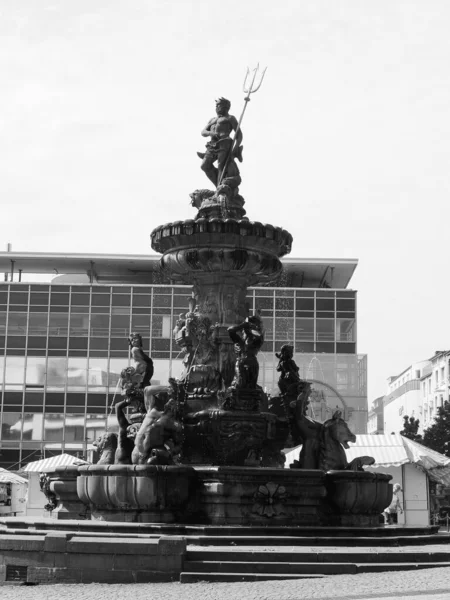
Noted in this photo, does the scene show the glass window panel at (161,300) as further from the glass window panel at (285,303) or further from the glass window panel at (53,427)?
the glass window panel at (53,427)

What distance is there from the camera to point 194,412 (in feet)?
65.3

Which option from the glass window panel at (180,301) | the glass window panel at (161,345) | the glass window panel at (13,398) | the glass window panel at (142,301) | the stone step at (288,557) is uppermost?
the glass window panel at (142,301)

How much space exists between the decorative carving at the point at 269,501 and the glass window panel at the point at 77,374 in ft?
156

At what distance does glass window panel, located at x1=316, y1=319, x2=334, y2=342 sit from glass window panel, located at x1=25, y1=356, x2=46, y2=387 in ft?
54.3

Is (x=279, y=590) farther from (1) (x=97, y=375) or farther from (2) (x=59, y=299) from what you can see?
(2) (x=59, y=299)

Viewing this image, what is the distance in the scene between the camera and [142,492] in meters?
17.1

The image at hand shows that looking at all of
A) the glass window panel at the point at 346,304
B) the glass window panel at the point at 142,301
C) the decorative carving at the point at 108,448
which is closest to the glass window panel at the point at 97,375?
the glass window panel at the point at 142,301

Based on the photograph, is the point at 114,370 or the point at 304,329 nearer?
the point at 114,370

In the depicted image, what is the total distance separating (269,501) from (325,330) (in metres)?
48.8

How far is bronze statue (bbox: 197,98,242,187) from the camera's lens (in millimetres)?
22891

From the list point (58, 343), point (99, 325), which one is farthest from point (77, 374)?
point (99, 325)

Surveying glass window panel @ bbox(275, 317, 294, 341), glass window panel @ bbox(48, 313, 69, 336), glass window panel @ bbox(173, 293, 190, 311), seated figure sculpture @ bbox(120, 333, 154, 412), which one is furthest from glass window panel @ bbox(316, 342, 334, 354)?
seated figure sculpture @ bbox(120, 333, 154, 412)

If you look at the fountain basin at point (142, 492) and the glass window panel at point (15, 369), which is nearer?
the fountain basin at point (142, 492)

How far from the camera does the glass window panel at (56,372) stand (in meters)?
64.3
